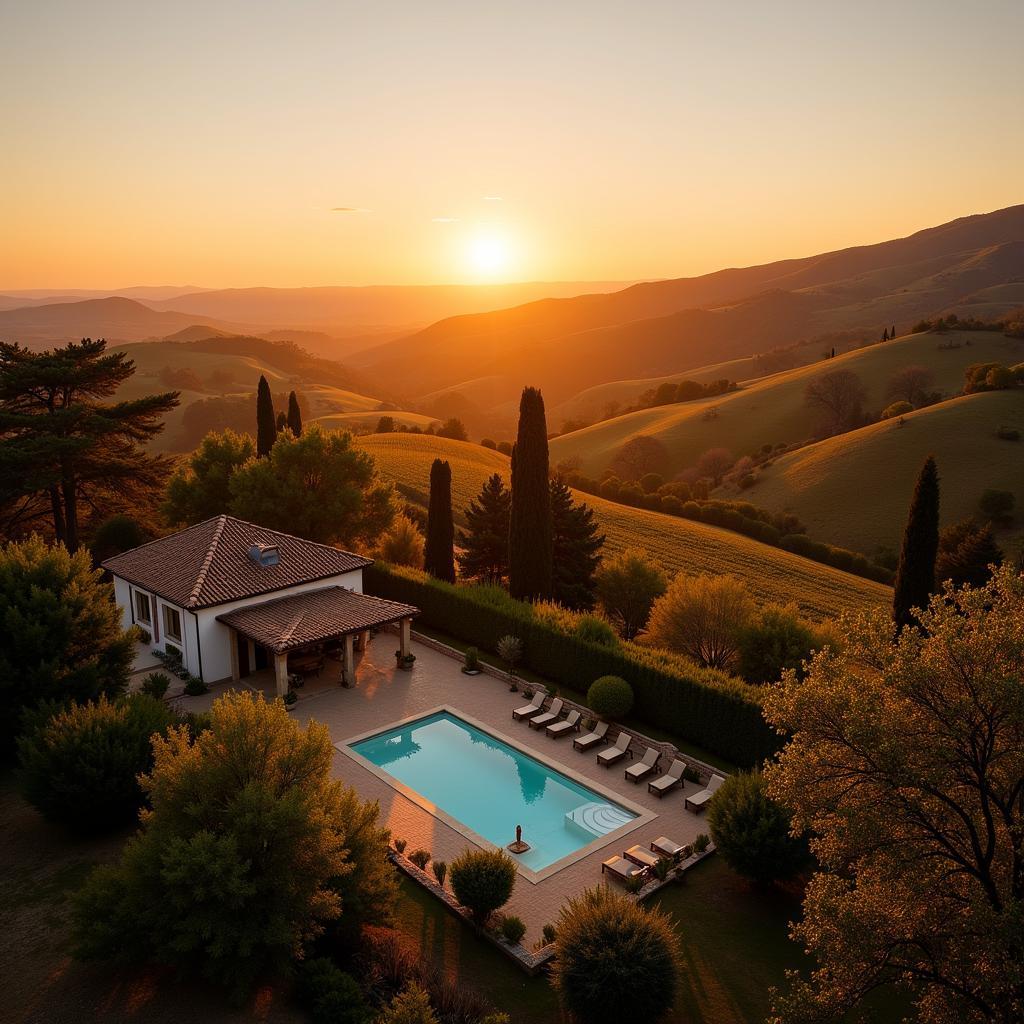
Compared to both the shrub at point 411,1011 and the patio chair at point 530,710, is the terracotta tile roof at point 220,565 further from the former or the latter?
the shrub at point 411,1011

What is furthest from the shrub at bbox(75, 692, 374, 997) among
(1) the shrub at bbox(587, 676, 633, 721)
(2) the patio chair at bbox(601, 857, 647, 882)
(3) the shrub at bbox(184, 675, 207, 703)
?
(3) the shrub at bbox(184, 675, 207, 703)

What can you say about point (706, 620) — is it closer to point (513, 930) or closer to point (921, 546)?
point (921, 546)

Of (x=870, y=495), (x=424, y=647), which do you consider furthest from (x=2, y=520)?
(x=870, y=495)

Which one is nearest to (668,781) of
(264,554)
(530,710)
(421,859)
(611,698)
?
(611,698)

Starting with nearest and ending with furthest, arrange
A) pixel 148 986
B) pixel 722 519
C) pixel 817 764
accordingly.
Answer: pixel 817 764, pixel 148 986, pixel 722 519

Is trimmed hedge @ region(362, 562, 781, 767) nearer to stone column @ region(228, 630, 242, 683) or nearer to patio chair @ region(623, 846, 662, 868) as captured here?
patio chair @ region(623, 846, 662, 868)

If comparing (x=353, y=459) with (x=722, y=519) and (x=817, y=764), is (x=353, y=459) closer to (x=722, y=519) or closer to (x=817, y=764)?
(x=817, y=764)

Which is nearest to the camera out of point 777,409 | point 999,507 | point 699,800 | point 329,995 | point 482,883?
point 329,995

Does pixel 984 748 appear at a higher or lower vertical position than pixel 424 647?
higher
